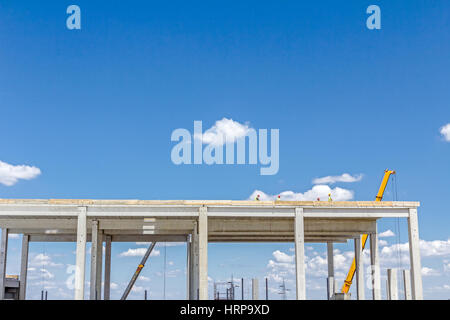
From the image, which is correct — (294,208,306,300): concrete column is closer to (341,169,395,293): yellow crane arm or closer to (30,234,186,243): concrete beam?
(30,234,186,243): concrete beam

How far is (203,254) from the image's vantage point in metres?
36.4

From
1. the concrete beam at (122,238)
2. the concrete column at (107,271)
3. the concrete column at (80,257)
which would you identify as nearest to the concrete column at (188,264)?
the concrete beam at (122,238)

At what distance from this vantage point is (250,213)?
3769 cm

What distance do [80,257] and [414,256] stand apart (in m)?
20.4

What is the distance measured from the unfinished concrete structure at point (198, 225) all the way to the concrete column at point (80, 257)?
0.06m

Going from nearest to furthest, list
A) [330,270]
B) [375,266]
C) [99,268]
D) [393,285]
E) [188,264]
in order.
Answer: [393,285] < [375,266] < [99,268] < [188,264] < [330,270]

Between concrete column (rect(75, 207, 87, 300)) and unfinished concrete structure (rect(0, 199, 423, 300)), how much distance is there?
6 centimetres

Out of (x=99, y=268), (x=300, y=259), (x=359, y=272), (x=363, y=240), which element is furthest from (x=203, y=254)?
(x=363, y=240)

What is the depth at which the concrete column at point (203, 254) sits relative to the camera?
3566 cm

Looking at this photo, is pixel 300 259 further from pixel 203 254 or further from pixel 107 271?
pixel 107 271

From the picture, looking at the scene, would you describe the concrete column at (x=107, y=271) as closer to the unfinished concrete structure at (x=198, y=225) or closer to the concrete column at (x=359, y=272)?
the unfinished concrete structure at (x=198, y=225)

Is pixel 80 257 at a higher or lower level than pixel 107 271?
higher
